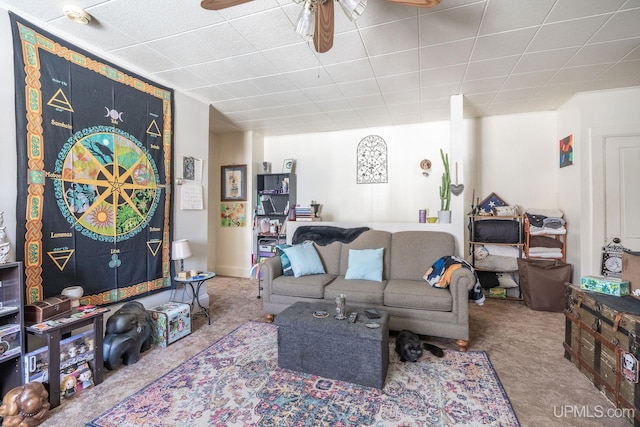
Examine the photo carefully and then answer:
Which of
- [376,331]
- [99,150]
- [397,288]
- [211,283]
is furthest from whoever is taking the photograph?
[211,283]

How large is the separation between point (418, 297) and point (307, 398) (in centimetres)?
130

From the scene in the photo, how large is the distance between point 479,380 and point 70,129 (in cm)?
353

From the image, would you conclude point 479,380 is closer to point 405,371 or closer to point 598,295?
point 405,371

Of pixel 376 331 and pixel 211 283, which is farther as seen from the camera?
pixel 211 283

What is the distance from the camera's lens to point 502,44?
2.38 m

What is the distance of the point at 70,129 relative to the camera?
2234 millimetres

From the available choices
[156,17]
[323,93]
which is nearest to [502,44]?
[323,93]

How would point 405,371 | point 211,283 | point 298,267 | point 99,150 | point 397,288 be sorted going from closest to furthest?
point 405,371, point 99,150, point 397,288, point 298,267, point 211,283

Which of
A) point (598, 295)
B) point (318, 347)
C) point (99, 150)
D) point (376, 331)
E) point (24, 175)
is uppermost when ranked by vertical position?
point (99, 150)

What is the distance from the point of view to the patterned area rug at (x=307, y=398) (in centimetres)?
165

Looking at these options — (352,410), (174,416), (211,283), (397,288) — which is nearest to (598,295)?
(397,288)

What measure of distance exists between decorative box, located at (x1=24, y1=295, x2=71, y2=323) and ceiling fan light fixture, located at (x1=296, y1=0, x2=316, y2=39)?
238 cm

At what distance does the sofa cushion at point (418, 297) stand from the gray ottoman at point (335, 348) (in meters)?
0.50

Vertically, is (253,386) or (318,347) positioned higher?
(318,347)
